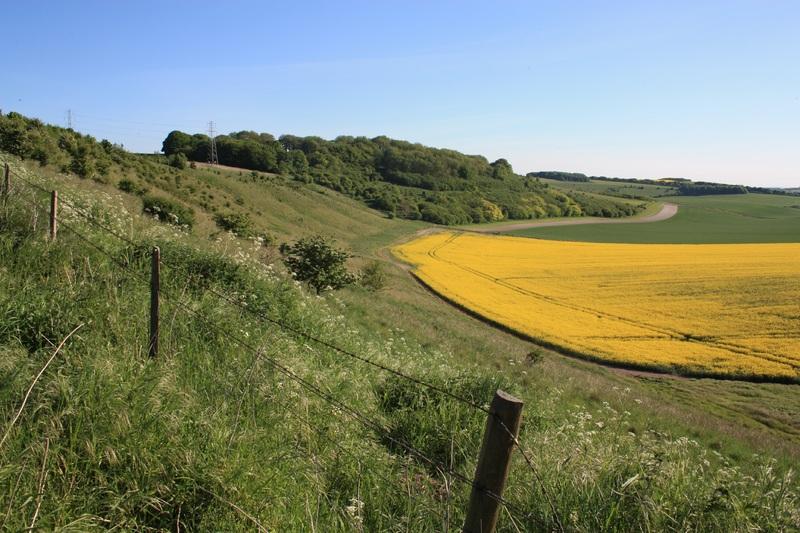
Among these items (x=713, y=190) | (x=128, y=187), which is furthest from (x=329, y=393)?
(x=713, y=190)

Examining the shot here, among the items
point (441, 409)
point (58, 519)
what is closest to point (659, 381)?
point (441, 409)

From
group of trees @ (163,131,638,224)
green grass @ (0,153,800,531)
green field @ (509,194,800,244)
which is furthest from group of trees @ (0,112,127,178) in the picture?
green field @ (509,194,800,244)

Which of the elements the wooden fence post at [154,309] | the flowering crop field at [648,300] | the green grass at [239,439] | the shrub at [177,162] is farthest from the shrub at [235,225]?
the shrub at [177,162]

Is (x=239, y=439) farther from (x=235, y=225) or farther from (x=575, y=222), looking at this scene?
(x=575, y=222)

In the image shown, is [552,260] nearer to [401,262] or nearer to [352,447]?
[401,262]

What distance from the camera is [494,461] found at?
98.0 inches

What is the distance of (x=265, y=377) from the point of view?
5035 millimetres

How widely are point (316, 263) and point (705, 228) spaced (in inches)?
3076

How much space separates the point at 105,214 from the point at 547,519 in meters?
10.3

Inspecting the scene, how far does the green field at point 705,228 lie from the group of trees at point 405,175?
1359 cm

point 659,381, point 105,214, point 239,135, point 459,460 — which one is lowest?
point 659,381

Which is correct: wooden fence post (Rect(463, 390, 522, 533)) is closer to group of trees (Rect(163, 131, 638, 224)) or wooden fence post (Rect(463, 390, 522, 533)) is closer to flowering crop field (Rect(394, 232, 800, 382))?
flowering crop field (Rect(394, 232, 800, 382))

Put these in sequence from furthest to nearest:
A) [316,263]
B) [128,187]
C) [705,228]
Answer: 1. [705,228]
2. [128,187]
3. [316,263]

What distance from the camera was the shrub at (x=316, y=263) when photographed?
59.1 feet
